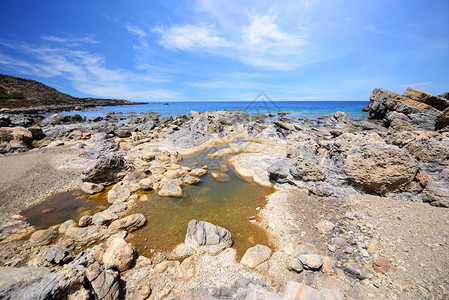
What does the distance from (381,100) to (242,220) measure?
55.7 metres

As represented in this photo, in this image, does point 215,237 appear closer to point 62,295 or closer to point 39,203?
point 62,295

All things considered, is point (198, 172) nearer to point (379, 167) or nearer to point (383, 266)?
point (383, 266)

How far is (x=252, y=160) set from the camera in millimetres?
16031

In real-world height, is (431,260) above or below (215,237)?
above

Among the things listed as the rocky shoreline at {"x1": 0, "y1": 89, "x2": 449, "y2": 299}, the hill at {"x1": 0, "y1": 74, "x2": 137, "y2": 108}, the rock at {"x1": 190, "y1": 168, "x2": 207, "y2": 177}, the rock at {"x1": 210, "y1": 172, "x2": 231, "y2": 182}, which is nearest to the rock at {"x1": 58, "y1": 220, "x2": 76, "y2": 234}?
the rocky shoreline at {"x1": 0, "y1": 89, "x2": 449, "y2": 299}

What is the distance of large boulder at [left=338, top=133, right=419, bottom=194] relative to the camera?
7.88 m

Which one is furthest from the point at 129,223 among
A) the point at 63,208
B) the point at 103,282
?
the point at 63,208

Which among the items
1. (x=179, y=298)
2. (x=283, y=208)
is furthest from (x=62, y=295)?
(x=283, y=208)

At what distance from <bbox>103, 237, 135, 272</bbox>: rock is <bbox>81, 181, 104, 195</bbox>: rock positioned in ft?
21.1

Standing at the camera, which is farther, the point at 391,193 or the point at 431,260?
the point at 391,193

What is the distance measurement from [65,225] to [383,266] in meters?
13.0

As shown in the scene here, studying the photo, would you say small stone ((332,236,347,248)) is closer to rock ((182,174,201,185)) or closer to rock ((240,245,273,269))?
rock ((240,245,273,269))

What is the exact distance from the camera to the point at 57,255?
6102mm

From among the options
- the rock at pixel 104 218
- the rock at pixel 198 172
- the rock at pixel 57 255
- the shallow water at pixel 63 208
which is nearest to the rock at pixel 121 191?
the shallow water at pixel 63 208
